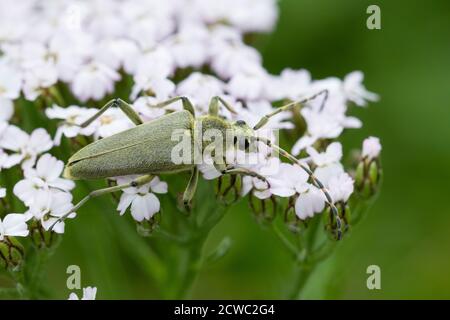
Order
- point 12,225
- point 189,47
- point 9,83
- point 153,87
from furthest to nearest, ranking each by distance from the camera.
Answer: point 189,47 → point 9,83 → point 153,87 → point 12,225

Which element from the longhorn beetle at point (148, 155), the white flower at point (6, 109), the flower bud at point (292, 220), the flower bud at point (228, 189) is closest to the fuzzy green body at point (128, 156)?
the longhorn beetle at point (148, 155)

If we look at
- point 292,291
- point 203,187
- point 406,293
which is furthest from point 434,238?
point 203,187

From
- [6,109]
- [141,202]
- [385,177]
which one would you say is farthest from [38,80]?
[385,177]

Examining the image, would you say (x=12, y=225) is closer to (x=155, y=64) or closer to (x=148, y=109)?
(x=148, y=109)

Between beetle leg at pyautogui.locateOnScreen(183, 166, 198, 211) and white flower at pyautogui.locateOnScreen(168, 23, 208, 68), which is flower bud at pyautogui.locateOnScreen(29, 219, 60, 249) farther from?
white flower at pyautogui.locateOnScreen(168, 23, 208, 68)
